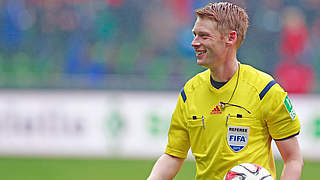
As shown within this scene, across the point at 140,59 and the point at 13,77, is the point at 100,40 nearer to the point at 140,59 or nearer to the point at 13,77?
the point at 140,59

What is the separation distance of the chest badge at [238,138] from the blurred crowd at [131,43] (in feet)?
27.0

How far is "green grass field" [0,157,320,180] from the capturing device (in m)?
10.5

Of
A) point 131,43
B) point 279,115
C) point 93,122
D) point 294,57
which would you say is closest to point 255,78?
point 279,115

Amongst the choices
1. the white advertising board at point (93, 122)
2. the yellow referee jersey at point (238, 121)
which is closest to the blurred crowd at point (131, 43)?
the white advertising board at point (93, 122)

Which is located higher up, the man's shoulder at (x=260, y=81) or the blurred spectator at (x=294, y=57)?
the man's shoulder at (x=260, y=81)

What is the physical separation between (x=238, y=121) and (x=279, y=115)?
0.26 meters

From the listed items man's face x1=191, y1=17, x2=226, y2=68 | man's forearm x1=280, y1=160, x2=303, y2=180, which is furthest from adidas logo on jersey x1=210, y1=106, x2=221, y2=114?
man's forearm x1=280, y1=160, x2=303, y2=180

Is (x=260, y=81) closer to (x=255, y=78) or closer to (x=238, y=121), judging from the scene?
(x=255, y=78)

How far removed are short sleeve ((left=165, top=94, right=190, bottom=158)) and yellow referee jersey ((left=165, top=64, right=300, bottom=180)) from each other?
1.6 inches

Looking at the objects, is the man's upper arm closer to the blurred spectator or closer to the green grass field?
the green grass field

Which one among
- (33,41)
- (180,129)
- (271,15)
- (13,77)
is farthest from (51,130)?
(180,129)

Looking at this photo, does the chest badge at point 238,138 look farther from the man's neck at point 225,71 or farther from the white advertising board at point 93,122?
→ the white advertising board at point 93,122

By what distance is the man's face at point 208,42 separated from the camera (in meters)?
3.83

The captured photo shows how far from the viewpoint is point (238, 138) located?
384 centimetres
